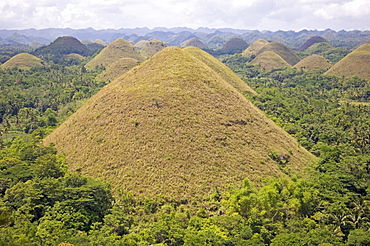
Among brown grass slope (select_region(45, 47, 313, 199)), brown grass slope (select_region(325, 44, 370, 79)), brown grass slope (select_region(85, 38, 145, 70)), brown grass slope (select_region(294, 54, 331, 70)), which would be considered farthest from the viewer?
brown grass slope (select_region(294, 54, 331, 70))

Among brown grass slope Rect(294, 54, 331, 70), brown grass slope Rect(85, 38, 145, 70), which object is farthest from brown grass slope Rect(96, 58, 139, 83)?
brown grass slope Rect(294, 54, 331, 70)

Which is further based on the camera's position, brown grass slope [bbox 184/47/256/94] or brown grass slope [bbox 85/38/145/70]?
brown grass slope [bbox 85/38/145/70]

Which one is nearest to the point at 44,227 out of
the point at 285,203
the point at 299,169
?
the point at 285,203

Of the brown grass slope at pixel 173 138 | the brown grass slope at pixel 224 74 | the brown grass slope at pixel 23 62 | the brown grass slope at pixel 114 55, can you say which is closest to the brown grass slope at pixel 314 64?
the brown grass slope at pixel 114 55

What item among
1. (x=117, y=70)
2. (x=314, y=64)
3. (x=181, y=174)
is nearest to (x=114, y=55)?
(x=117, y=70)

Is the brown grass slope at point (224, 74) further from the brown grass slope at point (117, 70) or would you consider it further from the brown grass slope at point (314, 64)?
the brown grass slope at point (314, 64)

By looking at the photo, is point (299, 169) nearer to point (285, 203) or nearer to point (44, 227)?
point (285, 203)

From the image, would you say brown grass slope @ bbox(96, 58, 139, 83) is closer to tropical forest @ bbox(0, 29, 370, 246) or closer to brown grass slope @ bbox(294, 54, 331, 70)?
tropical forest @ bbox(0, 29, 370, 246)
